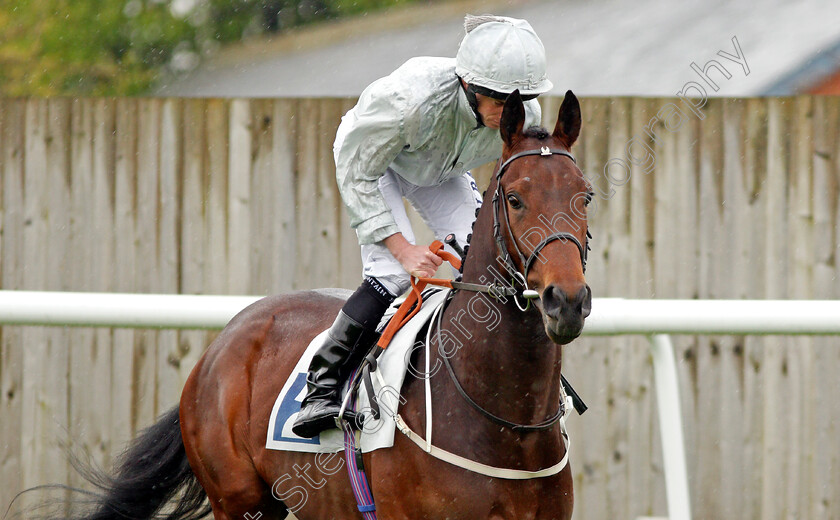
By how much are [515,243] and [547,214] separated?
0.14 metres

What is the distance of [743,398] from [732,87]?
4704mm

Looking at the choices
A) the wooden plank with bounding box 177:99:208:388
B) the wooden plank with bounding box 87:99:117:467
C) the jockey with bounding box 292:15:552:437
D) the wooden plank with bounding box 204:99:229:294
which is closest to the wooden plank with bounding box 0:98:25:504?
the wooden plank with bounding box 87:99:117:467

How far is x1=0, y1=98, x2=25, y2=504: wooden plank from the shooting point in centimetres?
531

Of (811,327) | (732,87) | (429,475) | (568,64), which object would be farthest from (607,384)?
(568,64)

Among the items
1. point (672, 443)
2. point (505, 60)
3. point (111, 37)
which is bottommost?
point (672, 443)

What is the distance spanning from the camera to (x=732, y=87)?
29.4 feet

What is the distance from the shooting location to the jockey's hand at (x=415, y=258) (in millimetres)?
3107

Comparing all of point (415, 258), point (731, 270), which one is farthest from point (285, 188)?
point (731, 270)

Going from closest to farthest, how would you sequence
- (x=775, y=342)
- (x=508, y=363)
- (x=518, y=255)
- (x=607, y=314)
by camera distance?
(x=518, y=255) < (x=508, y=363) < (x=607, y=314) < (x=775, y=342)

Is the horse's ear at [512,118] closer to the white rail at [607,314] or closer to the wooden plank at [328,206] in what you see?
the white rail at [607,314]

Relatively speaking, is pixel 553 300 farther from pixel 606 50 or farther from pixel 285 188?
pixel 606 50

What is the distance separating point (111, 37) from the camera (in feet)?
40.8

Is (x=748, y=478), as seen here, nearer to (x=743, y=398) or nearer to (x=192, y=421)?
(x=743, y=398)

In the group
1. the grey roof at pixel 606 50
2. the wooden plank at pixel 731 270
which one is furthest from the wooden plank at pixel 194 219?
the grey roof at pixel 606 50
